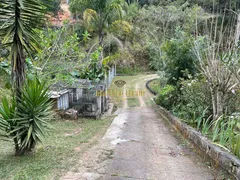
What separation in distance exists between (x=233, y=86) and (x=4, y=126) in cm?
488

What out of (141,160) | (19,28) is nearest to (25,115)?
(19,28)

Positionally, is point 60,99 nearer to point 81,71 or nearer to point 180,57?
point 81,71

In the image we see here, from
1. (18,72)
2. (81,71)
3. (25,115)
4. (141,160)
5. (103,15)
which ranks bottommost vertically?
(141,160)

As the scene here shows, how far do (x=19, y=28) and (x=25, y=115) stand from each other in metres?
1.60

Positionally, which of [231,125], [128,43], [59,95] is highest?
[128,43]

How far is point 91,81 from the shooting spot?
33.3 ft

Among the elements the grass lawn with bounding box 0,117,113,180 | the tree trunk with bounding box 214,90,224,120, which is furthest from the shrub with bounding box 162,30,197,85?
the grass lawn with bounding box 0,117,113,180

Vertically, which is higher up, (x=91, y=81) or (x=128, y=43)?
(x=128, y=43)

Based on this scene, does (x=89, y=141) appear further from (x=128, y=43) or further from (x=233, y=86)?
(x=128, y=43)

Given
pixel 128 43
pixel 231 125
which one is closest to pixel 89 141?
pixel 231 125

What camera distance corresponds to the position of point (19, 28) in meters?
4.02

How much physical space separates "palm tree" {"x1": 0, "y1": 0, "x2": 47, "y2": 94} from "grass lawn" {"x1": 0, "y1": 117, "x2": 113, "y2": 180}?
132cm

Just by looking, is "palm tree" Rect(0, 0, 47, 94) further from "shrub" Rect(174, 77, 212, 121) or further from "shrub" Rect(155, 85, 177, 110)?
"shrub" Rect(155, 85, 177, 110)

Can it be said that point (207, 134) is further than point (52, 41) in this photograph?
No
